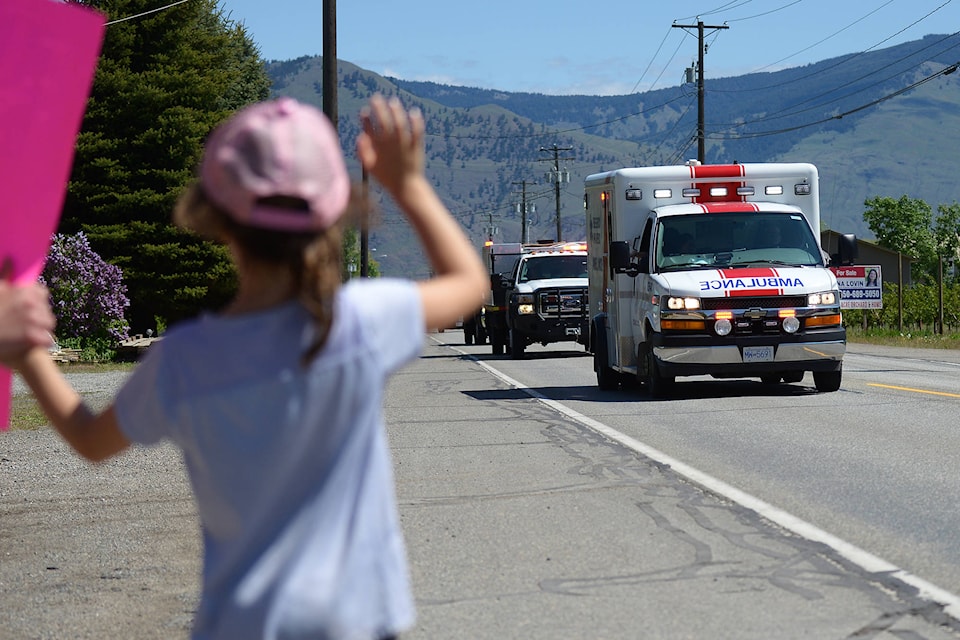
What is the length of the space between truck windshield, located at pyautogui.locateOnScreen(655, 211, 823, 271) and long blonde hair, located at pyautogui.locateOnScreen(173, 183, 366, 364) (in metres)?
16.1

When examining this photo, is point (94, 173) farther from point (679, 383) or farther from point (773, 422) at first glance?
point (773, 422)

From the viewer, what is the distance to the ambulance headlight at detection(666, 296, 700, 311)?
698 inches

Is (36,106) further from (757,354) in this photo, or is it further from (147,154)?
(147,154)

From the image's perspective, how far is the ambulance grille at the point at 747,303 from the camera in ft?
58.2

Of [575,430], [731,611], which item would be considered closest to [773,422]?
[575,430]

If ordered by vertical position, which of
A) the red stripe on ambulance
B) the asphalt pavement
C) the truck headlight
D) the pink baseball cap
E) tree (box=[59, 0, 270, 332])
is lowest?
the asphalt pavement

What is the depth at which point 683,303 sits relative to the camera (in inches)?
698

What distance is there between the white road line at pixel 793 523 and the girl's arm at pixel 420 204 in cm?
445

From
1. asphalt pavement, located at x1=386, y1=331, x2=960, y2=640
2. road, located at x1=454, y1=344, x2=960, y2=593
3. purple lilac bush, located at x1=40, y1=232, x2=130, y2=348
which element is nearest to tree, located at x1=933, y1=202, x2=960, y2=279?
purple lilac bush, located at x1=40, y1=232, x2=130, y2=348

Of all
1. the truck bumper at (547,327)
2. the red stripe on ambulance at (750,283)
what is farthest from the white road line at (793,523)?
the truck bumper at (547,327)

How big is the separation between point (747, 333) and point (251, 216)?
15.8 meters

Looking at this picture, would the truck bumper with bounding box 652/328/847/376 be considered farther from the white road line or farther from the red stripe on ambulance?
the white road line

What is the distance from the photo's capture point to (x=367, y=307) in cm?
253

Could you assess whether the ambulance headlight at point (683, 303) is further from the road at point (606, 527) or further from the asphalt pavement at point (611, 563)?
the asphalt pavement at point (611, 563)
